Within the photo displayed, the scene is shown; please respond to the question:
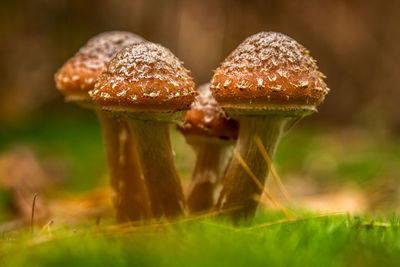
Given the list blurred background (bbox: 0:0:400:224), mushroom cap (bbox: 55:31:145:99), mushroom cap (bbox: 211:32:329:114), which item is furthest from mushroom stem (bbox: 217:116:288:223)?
blurred background (bbox: 0:0:400:224)

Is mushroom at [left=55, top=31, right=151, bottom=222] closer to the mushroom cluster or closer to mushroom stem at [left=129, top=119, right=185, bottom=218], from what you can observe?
the mushroom cluster

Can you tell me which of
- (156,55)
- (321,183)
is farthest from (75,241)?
(321,183)

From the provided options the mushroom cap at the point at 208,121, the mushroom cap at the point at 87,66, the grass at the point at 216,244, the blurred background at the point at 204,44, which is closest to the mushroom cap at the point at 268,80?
the mushroom cap at the point at 208,121

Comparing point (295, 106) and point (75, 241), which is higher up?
point (295, 106)

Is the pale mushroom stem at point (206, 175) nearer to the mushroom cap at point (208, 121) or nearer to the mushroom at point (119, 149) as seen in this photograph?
the mushroom cap at point (208, 121)

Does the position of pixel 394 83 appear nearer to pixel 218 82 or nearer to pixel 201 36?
pixel 201 36
